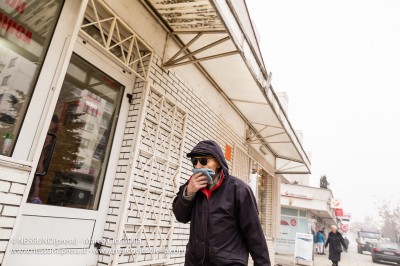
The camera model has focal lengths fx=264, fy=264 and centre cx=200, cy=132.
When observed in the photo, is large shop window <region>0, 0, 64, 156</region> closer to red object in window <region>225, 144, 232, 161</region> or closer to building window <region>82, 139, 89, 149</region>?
building window <region>82, 139, 89, 149</region>

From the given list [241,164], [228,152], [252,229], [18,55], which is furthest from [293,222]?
[18,55]

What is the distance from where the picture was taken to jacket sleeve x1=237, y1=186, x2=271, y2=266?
1922 mm

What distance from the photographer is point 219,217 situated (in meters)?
1.95

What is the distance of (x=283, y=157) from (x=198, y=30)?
7953 mm

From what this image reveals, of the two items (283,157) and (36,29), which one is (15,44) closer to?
(36,29)

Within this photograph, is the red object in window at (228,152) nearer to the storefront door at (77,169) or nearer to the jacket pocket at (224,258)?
the storefront door at (77,169)

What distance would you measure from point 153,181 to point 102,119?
1165mm

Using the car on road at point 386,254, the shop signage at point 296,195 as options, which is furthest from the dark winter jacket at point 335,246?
the shop signage at point 296,195

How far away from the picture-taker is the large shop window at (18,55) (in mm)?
2279

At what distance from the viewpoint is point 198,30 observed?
12.8ft

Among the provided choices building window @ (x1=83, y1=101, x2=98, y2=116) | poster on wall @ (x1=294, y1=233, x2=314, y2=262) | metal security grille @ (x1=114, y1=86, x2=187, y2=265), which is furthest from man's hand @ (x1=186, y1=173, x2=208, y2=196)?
poster on wall @ (x1=294, y1=233, x2=314, y2=262)

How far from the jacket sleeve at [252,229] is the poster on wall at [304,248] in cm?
970

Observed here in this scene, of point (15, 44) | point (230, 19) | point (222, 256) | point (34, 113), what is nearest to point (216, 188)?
point (222, 256)

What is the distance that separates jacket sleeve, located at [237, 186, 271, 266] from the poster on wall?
970 cm
